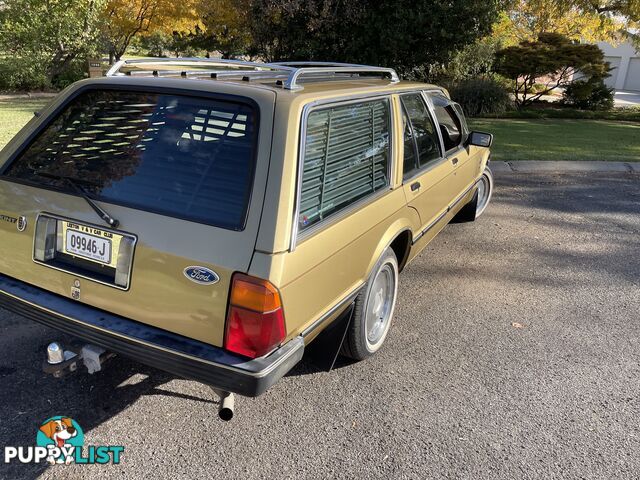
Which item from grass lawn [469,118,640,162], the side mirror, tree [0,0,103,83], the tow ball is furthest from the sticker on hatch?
tree [0,0,103,83]

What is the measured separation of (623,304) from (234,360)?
352cm

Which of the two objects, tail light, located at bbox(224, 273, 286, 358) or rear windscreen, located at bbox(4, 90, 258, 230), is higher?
rear windscreen, located at bbox(4, 90, 258, 230)

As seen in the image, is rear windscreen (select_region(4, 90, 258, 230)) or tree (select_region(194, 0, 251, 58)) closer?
rear windscreen (select_region(4, 90, 258, 230))

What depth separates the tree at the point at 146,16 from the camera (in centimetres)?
1879

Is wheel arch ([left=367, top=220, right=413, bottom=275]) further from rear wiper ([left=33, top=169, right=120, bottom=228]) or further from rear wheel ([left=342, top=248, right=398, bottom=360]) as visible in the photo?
rear wiper ([left=33, top=169, right=120, bottom=228])

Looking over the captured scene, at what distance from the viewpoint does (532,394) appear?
9.97 ft

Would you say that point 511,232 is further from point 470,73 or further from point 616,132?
point 470,73

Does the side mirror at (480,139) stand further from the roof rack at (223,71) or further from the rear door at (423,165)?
the roof rack at (223,71)

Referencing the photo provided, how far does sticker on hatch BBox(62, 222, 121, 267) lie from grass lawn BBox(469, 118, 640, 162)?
27.1ft

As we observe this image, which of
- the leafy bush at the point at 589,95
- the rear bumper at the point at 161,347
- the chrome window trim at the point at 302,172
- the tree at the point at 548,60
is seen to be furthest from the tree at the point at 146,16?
the rear bumper at the point at 161,347

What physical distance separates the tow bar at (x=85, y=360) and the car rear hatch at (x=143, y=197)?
211mm

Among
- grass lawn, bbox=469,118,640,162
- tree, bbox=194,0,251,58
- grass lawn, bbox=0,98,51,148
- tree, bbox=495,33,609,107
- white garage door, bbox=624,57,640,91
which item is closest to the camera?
grass lawn, bbox=0,98,51,148

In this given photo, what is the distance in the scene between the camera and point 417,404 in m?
2.91

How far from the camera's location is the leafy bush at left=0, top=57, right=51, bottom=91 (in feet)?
56.4
